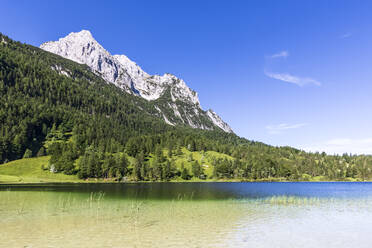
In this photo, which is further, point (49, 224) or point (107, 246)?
point (49, 224)

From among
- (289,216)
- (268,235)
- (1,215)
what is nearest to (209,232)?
(268,235)

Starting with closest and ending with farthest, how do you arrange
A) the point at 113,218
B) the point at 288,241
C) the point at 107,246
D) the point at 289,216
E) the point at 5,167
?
the point at 107,246 < the point at 288,241 < the point at 113,218 < the point at 289,216 < the point at 5,167

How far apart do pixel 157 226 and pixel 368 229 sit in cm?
2615

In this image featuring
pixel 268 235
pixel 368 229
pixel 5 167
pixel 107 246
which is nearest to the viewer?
pixel 107 246

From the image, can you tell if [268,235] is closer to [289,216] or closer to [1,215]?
[289,216]

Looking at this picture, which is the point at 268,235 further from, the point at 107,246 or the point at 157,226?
the point at 107,246

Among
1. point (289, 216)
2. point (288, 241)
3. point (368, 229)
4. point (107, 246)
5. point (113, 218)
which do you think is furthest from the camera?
point (289, 216)

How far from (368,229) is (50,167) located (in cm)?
20800

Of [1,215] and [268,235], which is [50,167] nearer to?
[1,215]

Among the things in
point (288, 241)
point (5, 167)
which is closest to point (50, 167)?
point (5, 167)

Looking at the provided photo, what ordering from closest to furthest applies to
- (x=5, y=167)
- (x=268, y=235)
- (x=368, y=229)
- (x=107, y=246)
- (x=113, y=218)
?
(x=107, y=246)
(x=268, y=235)
(x=368, y=229)
(x=113, y=218)
(x=5, y=167)

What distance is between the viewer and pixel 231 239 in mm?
27219

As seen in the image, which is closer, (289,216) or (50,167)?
(289,216)

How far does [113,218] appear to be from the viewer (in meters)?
39.7
